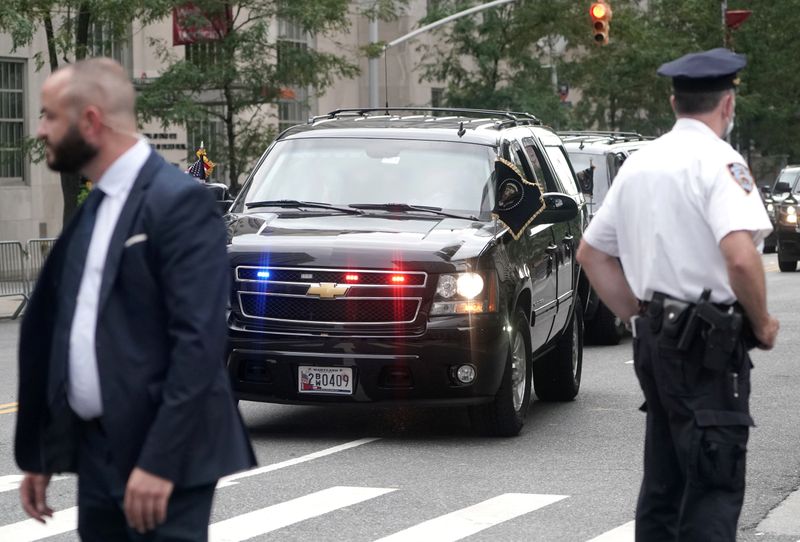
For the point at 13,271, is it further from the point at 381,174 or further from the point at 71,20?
the point at 381,174

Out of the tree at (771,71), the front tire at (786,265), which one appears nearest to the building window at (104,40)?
the front tire at (786,265)

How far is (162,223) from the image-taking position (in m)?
3.93

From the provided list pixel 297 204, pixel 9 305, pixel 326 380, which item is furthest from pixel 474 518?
pixel 9 305

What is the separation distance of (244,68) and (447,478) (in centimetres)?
2007

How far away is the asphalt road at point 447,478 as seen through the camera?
748 centimetres

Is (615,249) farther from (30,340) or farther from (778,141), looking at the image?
(778,141)

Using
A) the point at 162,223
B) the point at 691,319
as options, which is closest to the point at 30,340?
the point at 162,223

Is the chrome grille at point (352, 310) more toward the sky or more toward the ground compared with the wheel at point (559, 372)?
more toward the sky

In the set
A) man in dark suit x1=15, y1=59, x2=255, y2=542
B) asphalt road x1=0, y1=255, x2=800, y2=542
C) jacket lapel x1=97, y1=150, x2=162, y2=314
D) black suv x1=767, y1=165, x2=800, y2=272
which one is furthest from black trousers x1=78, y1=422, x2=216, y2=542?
black suv x1=767, y1=165, x2=800, y2=272

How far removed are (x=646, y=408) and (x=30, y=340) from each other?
210cm

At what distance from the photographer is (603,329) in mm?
16500

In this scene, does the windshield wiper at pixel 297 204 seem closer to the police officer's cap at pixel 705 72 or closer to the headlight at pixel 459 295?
the headlight at pixel 459 295

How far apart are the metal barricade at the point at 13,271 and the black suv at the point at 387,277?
1238cm

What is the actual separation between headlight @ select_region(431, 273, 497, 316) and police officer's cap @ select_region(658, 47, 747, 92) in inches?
177
